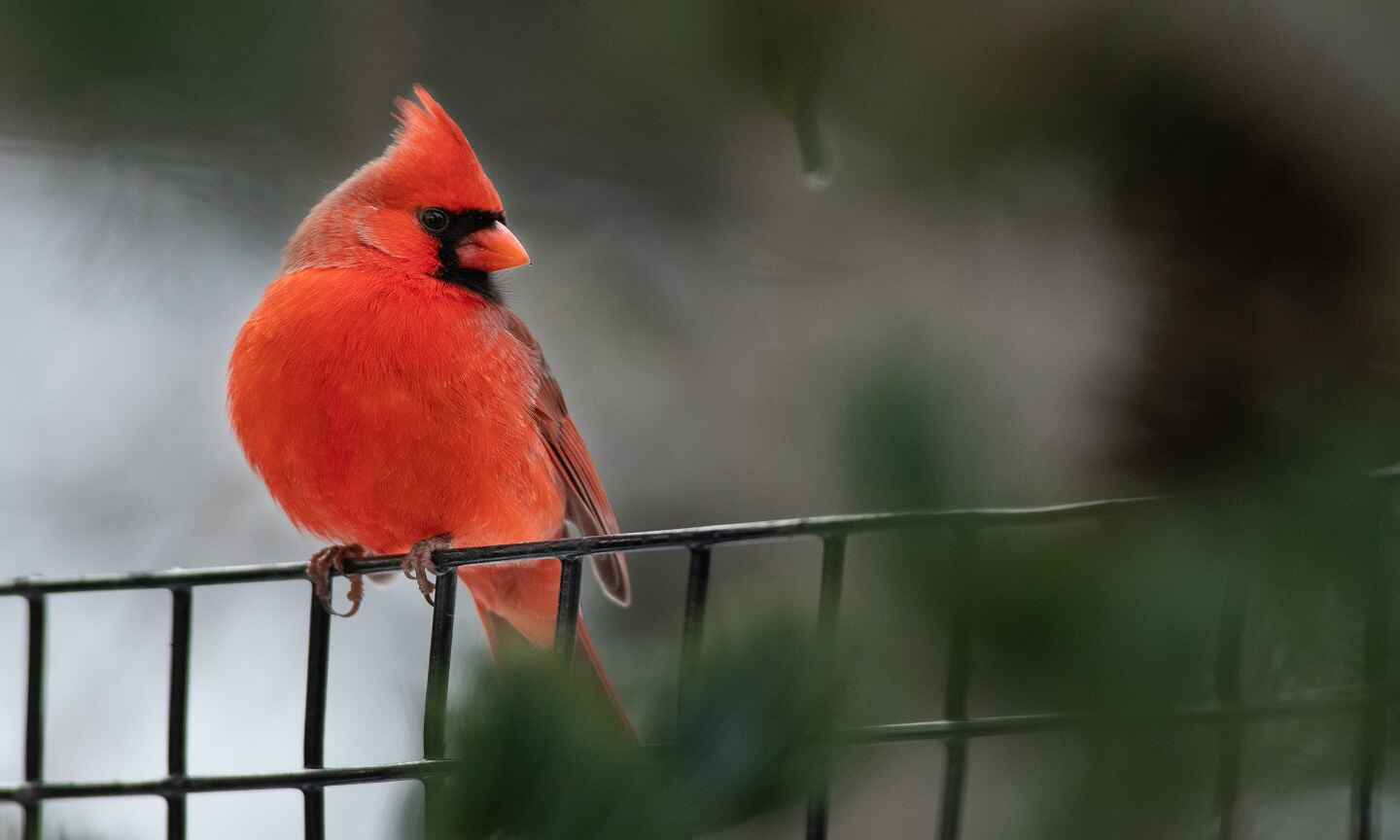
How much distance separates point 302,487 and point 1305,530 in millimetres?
1395

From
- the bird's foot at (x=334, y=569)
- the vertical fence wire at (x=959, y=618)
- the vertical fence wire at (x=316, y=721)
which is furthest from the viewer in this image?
the bird's foot at (x=334, y=569)

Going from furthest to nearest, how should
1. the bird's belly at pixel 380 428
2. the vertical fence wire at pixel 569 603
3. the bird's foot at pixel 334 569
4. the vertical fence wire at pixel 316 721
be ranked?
the bird's belly at pixel 380 428 → the bird's foot at pixel 334 569 → the vertical fence wire at pixel 316 721 → the vertical fence wire at pixel 569 603

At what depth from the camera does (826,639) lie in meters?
0.73

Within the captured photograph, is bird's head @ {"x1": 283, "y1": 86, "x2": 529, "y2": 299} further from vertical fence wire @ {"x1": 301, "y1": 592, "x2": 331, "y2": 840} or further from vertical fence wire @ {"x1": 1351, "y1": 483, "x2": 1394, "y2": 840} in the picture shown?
vertical fence wire @ {"x1": 1351, "y1": 483, "x2": 1394, "y2": 840}

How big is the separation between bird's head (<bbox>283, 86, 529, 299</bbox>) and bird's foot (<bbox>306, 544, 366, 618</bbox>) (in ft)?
1.24

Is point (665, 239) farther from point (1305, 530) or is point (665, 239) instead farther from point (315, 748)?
point (1305, 530)

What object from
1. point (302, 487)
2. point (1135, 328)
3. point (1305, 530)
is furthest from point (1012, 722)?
point (302, 487)

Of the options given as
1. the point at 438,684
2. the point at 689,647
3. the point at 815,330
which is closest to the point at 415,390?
the point at 815,330

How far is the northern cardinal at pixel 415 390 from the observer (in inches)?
70.3

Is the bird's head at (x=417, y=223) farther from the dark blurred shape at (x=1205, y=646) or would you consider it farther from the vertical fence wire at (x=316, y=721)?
the dark blurred shape at (x=1205, y=646)

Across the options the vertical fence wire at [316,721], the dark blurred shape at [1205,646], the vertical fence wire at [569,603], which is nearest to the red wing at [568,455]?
the vertical fence wire at [316,721]

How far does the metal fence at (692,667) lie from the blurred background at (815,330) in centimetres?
1

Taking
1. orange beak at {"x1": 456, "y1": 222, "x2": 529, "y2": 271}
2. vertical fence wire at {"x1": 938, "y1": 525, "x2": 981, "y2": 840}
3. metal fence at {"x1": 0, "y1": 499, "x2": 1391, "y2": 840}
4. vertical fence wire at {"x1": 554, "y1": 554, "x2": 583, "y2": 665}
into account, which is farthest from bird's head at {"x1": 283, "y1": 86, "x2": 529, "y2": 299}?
vertical fence wire at {"x1": 938, "y1": 525, "x2": 981, "y2": 840}

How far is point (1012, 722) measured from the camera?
750mm
